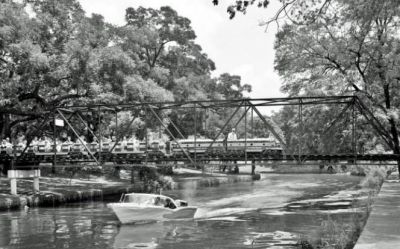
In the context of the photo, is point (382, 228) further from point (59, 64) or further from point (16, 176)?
point (16, 176)

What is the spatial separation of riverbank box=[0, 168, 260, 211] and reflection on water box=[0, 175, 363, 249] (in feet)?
5.71

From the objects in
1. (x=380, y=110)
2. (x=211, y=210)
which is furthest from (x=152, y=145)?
(x=380, y=110)

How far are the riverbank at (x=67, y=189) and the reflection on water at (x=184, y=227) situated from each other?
1.74 m

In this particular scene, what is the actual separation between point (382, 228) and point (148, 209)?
16.4 m

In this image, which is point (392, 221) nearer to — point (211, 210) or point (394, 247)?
point (394, 247)

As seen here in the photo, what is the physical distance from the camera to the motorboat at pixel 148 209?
29.4 meters

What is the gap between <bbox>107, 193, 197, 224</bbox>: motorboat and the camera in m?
29.4

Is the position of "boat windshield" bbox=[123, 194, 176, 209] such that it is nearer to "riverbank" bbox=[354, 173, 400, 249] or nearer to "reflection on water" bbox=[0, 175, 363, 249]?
"reflection on water" bbox=[0, 175, 363, 249]

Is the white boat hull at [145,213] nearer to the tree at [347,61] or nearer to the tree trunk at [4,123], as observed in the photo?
the tree at [347,61]

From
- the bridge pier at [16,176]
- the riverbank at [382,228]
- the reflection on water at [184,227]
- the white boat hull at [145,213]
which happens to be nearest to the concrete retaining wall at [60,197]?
the bridge pier at [16,176]

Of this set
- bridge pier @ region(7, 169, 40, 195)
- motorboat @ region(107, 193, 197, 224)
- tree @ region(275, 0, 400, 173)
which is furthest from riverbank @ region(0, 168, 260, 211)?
tree @ region(275, 0, 400, 173)

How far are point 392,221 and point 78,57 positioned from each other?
80.2 feet

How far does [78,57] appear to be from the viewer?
35.6 m

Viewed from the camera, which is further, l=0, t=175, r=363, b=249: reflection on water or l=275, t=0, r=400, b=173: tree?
l=275, t=0, r=400, b=173: tree
